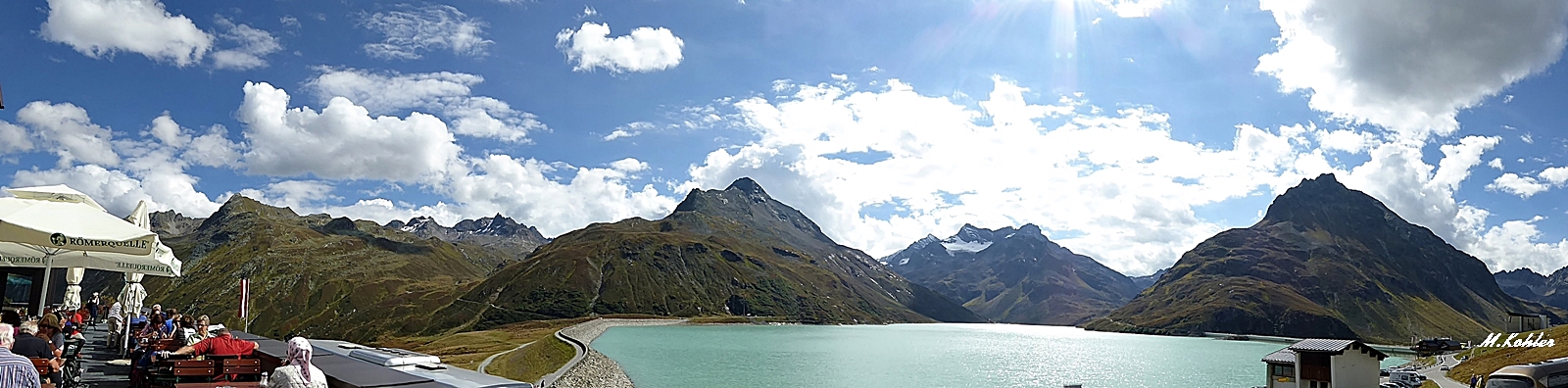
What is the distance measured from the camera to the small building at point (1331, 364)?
46.1 metres

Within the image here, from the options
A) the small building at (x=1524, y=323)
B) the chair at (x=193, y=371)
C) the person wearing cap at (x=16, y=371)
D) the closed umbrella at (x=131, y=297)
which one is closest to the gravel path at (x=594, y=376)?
the closed umbrella at (x=131, y=297)

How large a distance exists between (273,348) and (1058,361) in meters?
112

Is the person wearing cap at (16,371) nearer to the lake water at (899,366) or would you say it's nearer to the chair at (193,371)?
the chair at (193,371)

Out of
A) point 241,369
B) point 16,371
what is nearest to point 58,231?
point 241,369

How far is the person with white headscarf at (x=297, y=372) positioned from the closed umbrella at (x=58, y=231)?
7955mm

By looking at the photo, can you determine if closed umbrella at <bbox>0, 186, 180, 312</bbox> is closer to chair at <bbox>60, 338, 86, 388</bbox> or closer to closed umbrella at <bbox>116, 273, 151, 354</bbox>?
chair at <bbox>60, 338, 86, 388</bbox>

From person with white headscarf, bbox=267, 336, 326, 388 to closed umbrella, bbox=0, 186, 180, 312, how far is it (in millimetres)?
7955

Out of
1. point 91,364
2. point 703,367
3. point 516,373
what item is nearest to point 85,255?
point 91,364

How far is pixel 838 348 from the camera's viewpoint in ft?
438

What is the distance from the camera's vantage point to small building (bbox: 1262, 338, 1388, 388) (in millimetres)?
46125

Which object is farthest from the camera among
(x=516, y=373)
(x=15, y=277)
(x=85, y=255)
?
(x=516, y=373)

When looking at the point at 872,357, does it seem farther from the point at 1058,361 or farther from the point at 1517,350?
the point at 1517,350

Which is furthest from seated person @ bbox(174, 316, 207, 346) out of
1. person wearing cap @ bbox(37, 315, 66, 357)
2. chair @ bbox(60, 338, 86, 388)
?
person wearing cap @ bbox(37, 315, 66, 357)

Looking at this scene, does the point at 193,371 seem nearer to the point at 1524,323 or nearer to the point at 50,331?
the point at 50,331
